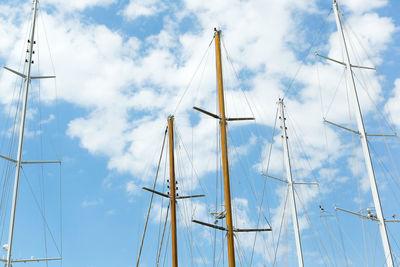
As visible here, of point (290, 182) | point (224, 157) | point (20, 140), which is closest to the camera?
point (224, 157)

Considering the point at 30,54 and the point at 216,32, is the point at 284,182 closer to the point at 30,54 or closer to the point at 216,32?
the point at 216,32

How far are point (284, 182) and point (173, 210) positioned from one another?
10546mm

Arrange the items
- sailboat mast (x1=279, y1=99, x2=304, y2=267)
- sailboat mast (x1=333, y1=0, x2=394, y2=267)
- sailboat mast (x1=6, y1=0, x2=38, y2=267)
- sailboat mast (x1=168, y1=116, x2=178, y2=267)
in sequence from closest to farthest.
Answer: sailboat mast (x1=333, y1=0, x2=394, y2=267), sailboat mast (x1=6, y1=0, x2=38, y2=267), sailboat mast (x1=279, y1=99, x2=304, y2=267), sailboat mast (x1=168, y1=116, x2=178, y2=267)

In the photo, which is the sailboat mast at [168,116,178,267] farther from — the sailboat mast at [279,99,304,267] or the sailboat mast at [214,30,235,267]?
the sailboat mast at [214,30,235,267]

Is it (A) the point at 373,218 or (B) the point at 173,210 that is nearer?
(A) the point at 373,218

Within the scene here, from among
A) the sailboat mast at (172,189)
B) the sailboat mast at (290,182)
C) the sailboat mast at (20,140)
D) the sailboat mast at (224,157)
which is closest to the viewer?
the sailboat mast at (224,157)

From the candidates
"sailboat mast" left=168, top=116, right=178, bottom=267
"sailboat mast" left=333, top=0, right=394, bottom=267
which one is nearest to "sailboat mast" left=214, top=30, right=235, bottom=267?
"sailboat mast" left=333, top=0, right=394, bottom=267

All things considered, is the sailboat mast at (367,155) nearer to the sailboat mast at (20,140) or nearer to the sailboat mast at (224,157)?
the sailboat mast at (224,157)

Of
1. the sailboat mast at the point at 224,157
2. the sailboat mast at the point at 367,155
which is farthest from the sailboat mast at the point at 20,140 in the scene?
the sailboat mast at the point at 367,155

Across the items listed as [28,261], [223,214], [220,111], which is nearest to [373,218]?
[223,214]

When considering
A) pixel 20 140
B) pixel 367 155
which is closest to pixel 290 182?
pixel 367 155

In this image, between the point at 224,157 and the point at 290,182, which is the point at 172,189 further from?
the point at 224,157

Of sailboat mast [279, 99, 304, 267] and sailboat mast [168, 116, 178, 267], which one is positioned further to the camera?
sailboat mast [168, 116, 178, 267]

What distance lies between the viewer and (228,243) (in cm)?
3038
